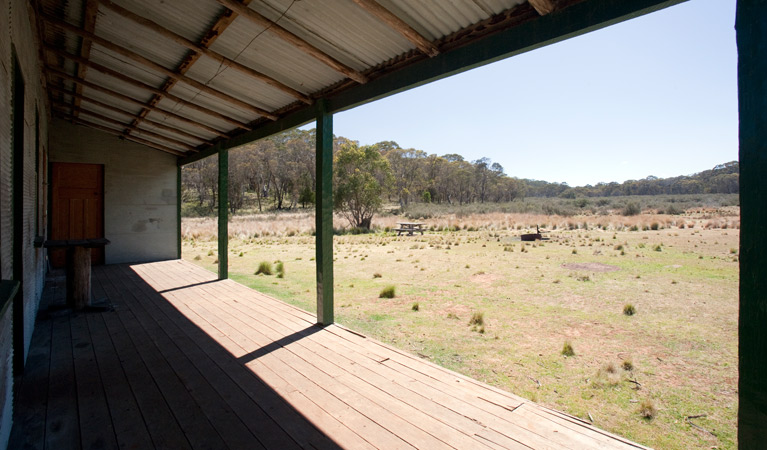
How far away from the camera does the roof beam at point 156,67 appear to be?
152 inches

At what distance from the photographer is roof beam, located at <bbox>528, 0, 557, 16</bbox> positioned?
233 centimetres

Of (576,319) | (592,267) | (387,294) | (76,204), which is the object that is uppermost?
(76,204)

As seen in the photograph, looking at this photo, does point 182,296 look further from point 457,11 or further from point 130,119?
point 457,11

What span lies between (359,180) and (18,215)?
1945 centimetres

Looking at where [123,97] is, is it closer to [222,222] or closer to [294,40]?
[222,222]

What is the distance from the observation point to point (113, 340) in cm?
414

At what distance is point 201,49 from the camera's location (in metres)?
3.86

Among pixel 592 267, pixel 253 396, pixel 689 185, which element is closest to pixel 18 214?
pixel 253 396

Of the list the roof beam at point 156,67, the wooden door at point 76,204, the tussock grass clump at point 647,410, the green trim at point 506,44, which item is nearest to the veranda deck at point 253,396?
the tussock grass clump at point 647,410

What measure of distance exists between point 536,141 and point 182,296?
7814 cm

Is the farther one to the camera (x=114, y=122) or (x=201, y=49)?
(x=114, y=122)
